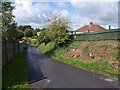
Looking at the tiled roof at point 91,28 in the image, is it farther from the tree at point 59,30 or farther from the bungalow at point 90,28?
the tree at point 59,30

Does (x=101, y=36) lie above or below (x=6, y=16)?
below

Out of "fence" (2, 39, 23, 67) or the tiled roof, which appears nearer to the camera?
"fence" (2, 39, 23, 67)

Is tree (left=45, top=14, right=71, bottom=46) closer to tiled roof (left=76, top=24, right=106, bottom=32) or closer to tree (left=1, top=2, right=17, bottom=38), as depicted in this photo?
tree (left=1, top=2, right=17, bottom=38)

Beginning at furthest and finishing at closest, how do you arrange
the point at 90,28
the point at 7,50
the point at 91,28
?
1. the point at 90,28
2. the point at 91,28
3. the point at 7,50

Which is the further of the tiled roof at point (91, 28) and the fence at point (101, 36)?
the tiled roof at point (91, 28)

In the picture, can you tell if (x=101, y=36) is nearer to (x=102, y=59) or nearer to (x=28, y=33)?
(x=102, y=59)

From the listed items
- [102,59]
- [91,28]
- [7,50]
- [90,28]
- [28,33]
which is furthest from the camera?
[28,33]

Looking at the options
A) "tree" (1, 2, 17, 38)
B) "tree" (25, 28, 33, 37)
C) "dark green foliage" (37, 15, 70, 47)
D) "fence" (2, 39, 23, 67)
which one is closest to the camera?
"fence" (2, 39, 23, 67)

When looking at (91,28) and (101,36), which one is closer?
(101,36)

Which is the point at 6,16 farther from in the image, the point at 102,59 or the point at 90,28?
the point at 90,28

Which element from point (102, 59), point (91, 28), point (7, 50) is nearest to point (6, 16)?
point (7, 50)

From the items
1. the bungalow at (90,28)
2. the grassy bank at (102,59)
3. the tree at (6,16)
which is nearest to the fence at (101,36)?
the grassy bank at (102,59)

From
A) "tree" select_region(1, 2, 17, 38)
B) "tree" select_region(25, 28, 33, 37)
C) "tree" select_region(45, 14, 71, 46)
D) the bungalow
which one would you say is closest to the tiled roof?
the bungalow

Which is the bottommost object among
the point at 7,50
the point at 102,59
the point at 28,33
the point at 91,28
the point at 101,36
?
the point at 102,59
